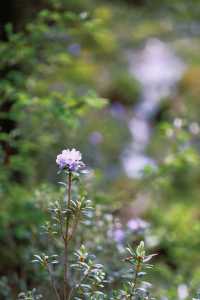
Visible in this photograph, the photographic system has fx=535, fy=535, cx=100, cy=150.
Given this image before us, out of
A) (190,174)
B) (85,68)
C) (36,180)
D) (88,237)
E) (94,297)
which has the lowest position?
(94,297)

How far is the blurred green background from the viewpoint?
237 cm

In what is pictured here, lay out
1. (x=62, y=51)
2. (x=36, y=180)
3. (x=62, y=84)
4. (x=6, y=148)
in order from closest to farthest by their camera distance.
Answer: (x=6, y=148) < (x=62, y=51) < (x=36, y=180) < (x=62, y=84)

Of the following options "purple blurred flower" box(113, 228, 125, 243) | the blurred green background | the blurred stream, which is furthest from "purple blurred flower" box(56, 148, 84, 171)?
the blurred stream

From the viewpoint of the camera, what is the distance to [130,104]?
617cm

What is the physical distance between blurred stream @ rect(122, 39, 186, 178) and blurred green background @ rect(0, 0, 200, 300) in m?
0.01

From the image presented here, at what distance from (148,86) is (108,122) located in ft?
4.22

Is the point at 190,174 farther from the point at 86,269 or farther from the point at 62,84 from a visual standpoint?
the point at 86,269

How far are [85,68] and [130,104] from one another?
0.77m

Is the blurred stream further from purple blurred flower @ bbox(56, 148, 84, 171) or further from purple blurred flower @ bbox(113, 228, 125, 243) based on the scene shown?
purple blurred flower @ bbox(56, 148, 84, 171)

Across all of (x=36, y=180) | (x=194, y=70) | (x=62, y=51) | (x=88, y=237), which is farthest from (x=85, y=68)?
(x=88, y=237)

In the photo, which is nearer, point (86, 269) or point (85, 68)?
point (86, 269)

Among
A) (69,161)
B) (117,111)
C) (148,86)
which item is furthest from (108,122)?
(69,161)

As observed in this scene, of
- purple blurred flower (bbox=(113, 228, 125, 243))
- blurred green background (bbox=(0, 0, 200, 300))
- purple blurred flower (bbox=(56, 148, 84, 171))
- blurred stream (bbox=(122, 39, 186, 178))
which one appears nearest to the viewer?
purple blurred flower (bbox=(56, 148, 84, 171))

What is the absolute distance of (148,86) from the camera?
21.6ft
